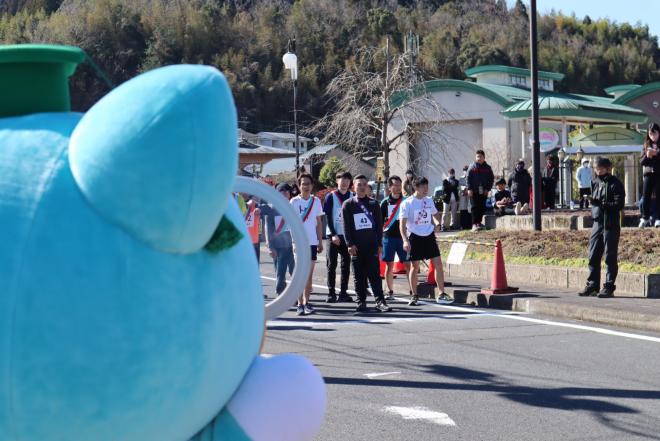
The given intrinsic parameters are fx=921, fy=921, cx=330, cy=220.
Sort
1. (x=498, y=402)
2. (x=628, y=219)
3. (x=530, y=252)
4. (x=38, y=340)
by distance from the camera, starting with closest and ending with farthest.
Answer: (x=38, y=340) → (x=498, y=402) → (x=530, y=252) → (x=628, y=219)

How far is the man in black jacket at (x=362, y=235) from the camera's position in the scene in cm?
1234

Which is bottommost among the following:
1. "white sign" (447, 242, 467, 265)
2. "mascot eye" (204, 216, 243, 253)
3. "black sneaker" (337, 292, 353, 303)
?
"black sneaker" (337, 292, 353, 303)

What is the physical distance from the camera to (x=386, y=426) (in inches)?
248

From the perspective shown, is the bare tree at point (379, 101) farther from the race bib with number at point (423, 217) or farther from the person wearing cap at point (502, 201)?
the race bib with number at point (423, 217)

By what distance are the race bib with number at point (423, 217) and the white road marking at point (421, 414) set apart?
6.17 metres

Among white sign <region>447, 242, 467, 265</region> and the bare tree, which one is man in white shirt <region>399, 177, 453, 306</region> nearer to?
white sign <region>447, 242, 467, 265</region>

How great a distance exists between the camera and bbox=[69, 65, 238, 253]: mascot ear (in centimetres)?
260

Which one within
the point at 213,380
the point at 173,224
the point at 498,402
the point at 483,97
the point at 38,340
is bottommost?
the point at 498,402

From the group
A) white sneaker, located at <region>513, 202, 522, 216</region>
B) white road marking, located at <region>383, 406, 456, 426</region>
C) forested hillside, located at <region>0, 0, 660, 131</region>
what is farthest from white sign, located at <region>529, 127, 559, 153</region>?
forested hillside, located at <region>0, 0, 660, 131</region>

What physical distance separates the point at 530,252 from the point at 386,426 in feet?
35.4

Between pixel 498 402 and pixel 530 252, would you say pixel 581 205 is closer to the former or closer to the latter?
pixel 530 252

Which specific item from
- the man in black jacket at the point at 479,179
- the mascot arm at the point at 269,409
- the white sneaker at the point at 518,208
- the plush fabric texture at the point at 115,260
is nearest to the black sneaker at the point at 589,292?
the man in black jacket at the point at 479,179

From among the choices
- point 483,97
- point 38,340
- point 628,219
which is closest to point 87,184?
point 38,340

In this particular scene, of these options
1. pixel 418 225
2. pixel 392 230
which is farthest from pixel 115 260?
pixel 392 230
